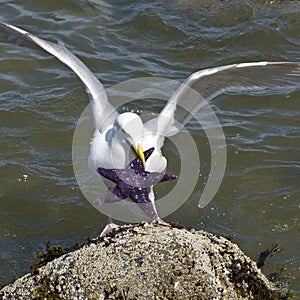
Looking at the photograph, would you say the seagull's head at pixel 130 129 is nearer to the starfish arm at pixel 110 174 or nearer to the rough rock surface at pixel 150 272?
the starfish arm at pixel 110 174

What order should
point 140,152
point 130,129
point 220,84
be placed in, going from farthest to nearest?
point 220,84 < point 130,129 < point 140,152

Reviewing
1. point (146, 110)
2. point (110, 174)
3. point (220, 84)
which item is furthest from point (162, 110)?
point (146, 110)

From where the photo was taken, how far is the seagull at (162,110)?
18.3 ft

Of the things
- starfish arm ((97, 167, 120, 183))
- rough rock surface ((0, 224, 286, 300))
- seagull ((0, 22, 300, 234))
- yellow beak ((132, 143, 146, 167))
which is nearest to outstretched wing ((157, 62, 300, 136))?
seagull ((0, 22, 300, 234))

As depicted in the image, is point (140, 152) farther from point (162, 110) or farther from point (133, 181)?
→ point (162, 110)

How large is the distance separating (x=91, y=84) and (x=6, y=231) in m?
1.64

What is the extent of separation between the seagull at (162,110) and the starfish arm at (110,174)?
0.05m

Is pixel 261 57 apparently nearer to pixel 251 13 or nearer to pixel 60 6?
pixel 251 13

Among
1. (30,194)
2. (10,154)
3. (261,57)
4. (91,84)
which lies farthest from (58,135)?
(261,57)

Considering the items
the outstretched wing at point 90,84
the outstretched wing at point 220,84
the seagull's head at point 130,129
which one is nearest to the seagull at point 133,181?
the seagull's head at point 130,129

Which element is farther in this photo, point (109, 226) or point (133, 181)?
point (109, 226)

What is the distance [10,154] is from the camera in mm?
7395

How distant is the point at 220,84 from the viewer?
6.26 meters

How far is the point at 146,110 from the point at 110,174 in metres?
2.71
